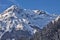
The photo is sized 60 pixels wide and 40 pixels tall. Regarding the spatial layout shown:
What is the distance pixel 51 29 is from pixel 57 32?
17.0 ft

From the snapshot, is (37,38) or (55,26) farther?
(37,38)

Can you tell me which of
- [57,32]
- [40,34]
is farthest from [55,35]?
[40,34]

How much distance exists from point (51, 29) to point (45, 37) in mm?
4577

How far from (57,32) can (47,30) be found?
7.13 m

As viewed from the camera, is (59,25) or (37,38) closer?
(59,25)

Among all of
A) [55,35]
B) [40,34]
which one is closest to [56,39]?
[55,35]

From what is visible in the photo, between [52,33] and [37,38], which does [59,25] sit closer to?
[52,33]

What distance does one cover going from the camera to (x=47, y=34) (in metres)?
125

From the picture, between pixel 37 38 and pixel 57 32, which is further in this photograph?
pixel 37 38

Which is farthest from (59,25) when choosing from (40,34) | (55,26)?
(40,34)

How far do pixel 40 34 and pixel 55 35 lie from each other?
36.4ft

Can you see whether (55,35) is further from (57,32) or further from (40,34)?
(40,34)

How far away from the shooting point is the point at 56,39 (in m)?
121

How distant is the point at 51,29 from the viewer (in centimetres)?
12662
